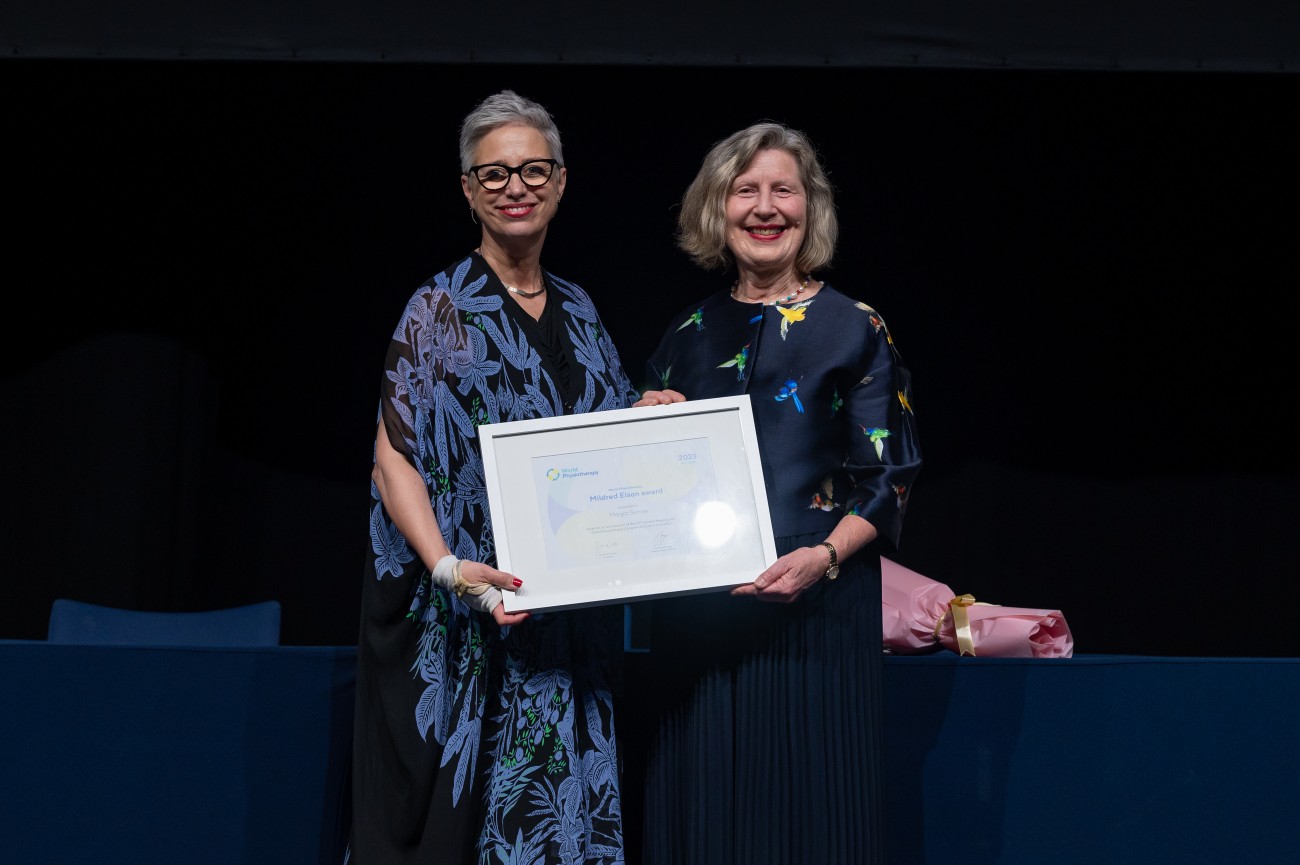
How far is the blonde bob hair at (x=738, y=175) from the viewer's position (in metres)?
2.02

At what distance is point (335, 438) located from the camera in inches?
163

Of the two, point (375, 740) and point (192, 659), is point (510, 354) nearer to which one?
point (375, 740)

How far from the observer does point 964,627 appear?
97.3 inches

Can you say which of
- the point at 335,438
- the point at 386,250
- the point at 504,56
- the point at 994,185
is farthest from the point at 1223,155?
the point at 335,438

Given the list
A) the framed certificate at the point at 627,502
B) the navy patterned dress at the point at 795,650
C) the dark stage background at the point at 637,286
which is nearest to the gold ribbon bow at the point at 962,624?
the navy patterned dress at the point at 795,650

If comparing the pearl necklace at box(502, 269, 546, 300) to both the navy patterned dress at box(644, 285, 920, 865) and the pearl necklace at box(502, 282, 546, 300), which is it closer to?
the pearl necklace at box(502, 282, 546, 300)

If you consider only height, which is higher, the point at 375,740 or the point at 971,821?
the point at 375,740

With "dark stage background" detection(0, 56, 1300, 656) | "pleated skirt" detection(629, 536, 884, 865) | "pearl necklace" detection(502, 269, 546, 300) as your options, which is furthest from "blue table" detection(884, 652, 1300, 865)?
"dark stage background" detection(0, 56, 1300, 656)

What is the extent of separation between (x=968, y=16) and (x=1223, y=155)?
0.97 m

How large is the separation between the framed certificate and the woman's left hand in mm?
15

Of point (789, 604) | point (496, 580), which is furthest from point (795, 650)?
point (496, 580)

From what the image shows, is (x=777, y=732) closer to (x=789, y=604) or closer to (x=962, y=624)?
(x=789, y=604)

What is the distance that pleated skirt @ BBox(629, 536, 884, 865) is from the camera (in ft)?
6.11

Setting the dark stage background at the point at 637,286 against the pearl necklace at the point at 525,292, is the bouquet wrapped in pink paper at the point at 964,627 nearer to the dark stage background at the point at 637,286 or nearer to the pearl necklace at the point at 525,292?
the pearl necklace at the point at 525,292
